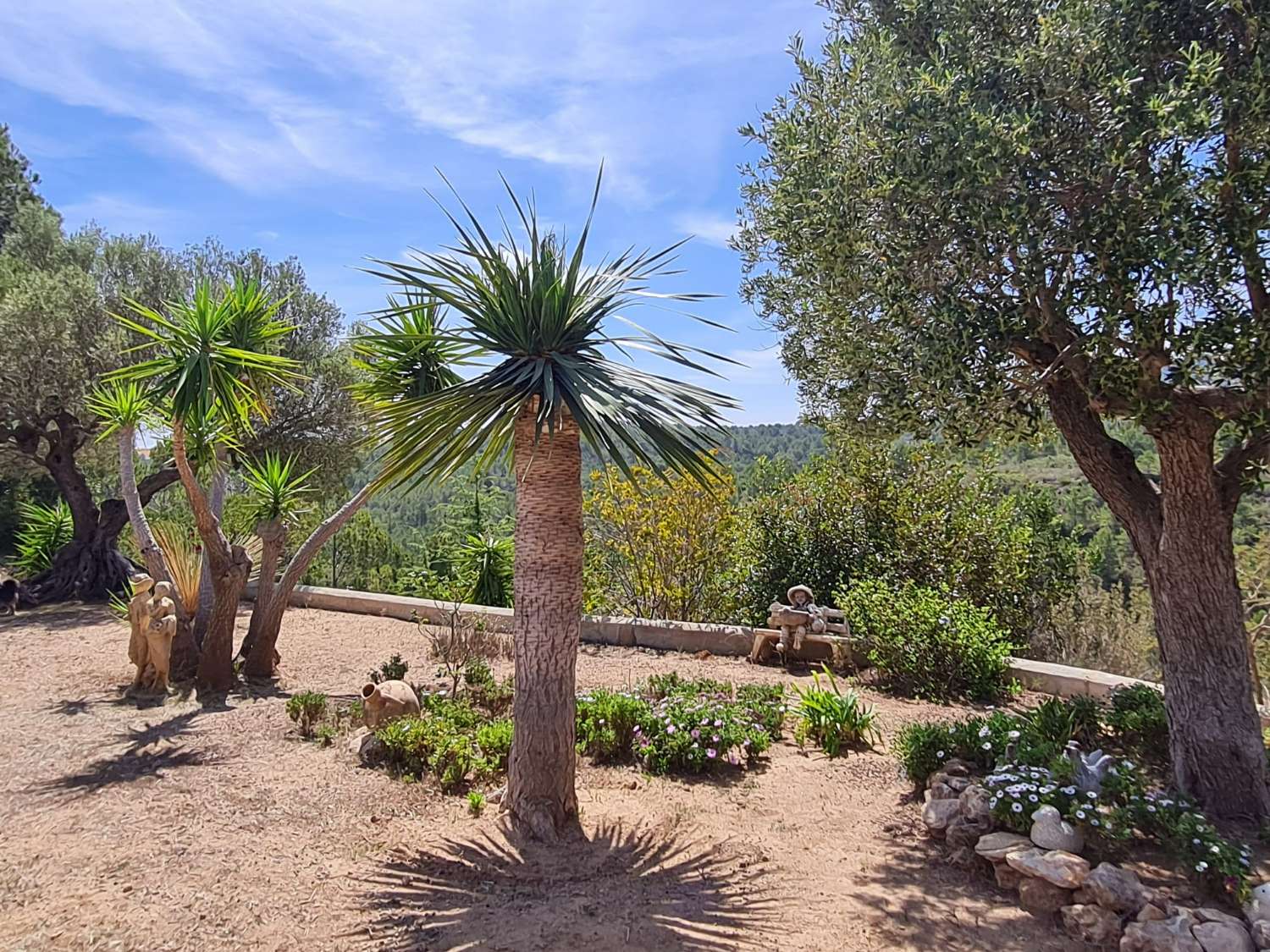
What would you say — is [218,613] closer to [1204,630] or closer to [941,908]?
[941,908]

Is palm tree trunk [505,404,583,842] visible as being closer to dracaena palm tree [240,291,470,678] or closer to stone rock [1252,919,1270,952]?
dracaena palm tree [240,291,470,678]

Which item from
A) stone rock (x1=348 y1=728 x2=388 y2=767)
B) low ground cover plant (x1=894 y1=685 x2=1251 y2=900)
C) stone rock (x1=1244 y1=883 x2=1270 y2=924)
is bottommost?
stone rock (x1=348 y1=728 x2=388 y2=767)

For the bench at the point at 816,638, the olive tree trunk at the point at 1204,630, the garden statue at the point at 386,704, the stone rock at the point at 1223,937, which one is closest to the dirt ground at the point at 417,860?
the garden statue at the point at 386,704

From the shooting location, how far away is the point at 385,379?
538cm

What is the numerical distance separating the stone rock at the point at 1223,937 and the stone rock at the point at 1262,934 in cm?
2

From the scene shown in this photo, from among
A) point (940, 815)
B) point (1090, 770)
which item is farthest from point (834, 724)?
point (1090, 770)

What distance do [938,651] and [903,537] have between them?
8.13 feet

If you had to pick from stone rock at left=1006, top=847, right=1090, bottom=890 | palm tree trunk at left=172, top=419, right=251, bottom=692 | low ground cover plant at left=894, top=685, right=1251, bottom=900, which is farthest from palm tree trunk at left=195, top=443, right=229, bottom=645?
stone rock at left=1006, top=847, right=1090, bottom=890

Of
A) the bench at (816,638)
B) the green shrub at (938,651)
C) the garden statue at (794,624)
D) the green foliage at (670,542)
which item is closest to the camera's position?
the green shrub at (938,651)

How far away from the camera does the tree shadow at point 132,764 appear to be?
4.64 meters

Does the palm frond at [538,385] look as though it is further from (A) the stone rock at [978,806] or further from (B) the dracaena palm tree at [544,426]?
(A) the stone rock at [978,806]

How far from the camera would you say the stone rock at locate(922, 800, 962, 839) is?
402 cm

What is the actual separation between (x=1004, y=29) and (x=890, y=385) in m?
1.99

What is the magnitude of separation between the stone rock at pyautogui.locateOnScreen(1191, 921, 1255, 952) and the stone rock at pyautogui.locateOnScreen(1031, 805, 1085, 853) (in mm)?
589
